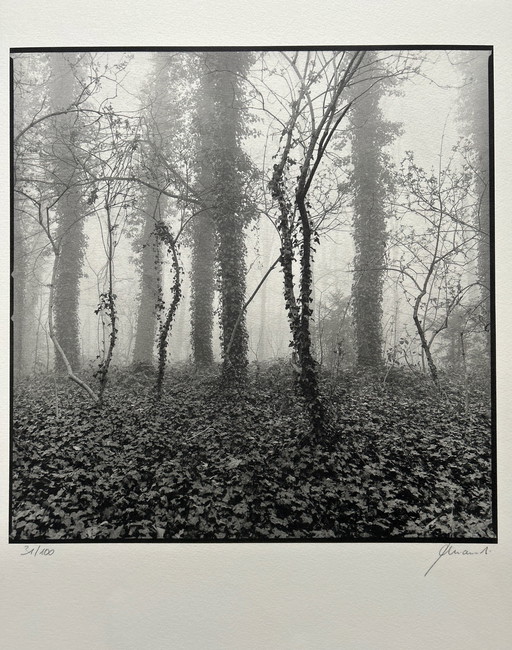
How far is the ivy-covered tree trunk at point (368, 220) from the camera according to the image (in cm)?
262

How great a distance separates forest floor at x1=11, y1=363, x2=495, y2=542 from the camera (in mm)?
2465

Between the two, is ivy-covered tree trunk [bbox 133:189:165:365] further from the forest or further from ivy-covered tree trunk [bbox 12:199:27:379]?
ivy-covered tree trunk [bbox 12:199:27:379]

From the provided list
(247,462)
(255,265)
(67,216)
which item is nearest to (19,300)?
(67,216)

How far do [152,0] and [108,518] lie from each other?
3847 mm

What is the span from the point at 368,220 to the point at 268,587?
2.76 m

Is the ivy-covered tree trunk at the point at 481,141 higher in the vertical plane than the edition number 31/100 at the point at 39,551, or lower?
higher

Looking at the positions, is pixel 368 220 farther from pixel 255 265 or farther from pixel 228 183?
pixel 228 183

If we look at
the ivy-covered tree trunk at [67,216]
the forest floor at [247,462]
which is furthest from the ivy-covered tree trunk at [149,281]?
the ivy-covered tree trunk at [67,216]

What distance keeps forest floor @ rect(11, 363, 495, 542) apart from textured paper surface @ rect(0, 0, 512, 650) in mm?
137

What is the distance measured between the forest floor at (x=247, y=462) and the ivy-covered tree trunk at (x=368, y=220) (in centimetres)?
35

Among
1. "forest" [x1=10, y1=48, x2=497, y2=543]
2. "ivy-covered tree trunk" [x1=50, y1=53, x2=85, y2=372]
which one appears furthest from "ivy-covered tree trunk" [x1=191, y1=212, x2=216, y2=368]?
"ivy-covered tree trunk" [x1=50, y1=53, x2=85, y2=372]

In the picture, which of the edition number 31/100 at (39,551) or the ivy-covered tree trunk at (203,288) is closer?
the edition number 31/100 at (39,551)
